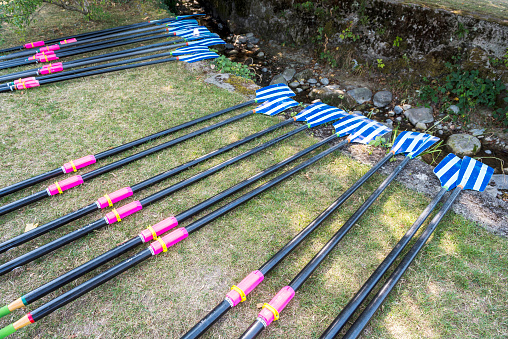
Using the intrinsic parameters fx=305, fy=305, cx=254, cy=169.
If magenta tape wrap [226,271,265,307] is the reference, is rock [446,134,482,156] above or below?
below

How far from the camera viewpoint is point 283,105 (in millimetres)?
4484

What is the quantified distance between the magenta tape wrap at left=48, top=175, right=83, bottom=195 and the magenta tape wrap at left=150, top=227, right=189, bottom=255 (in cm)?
117

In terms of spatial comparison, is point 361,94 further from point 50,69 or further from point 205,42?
point 50,69

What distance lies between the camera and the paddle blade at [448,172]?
128 inches

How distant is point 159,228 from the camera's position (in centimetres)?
253

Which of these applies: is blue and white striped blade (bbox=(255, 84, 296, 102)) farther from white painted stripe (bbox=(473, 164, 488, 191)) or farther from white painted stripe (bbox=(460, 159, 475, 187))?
white painted stripe (bbox=(473, 164, 488, 191))

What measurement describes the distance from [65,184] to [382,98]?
5.42 meters

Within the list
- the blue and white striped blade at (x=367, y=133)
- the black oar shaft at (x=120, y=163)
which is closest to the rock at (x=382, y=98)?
the blue and white striped blade at (x=367, y=133)

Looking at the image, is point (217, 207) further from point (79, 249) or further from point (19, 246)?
point (19, 246)

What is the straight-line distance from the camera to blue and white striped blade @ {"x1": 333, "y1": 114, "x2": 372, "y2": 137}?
3.96 metres

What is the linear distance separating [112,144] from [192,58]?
2711 mm

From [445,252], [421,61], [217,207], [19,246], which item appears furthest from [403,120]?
[19,246]

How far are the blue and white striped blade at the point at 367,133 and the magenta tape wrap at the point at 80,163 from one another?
3012 millimetres

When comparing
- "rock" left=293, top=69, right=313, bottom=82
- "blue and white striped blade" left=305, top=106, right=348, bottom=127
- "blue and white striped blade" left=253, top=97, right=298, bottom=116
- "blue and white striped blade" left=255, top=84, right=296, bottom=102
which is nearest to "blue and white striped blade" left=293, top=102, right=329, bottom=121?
"blue and white striped blade" left=305, top=106, right=348, bottom=127
